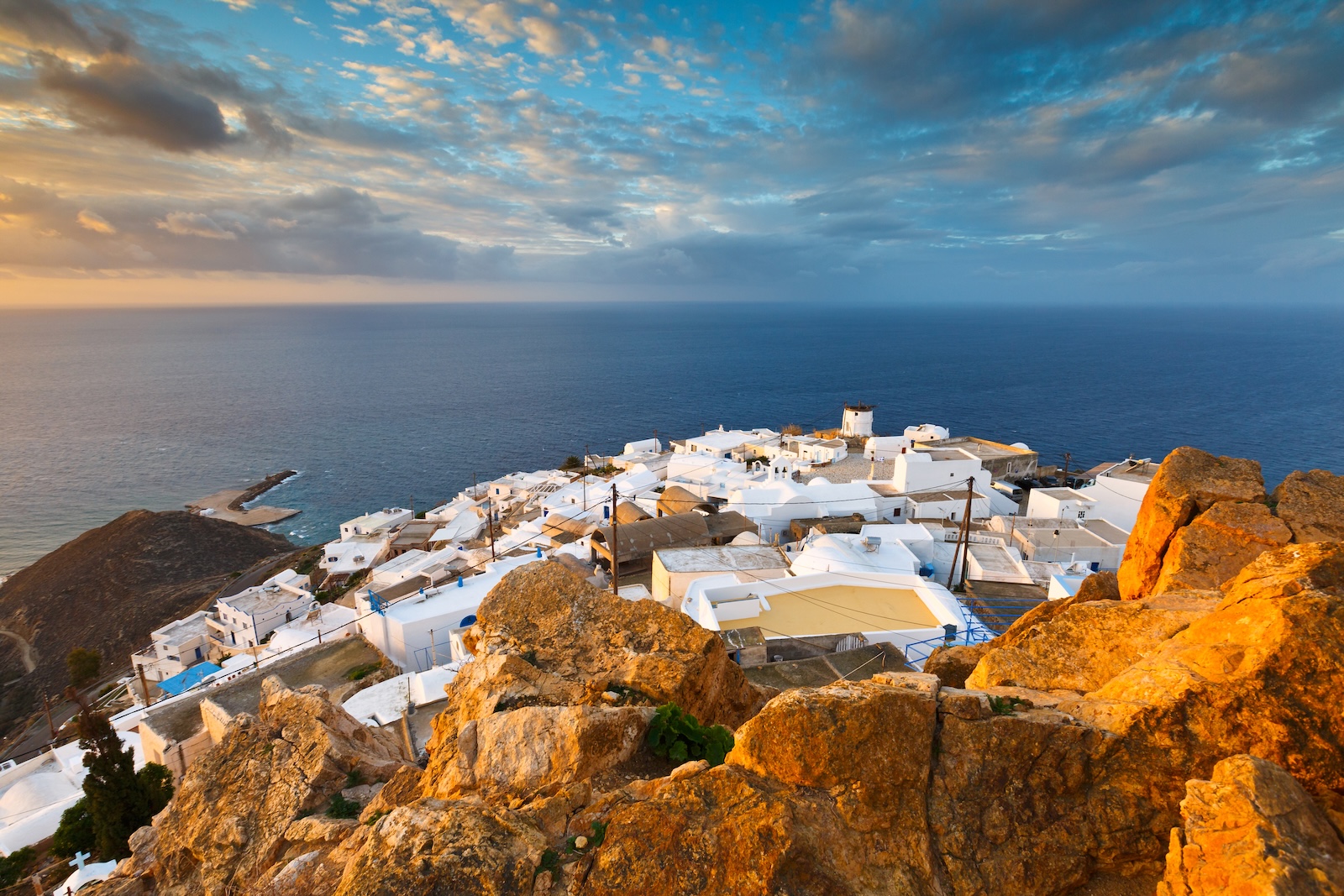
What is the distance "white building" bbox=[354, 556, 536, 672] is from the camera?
2727 centimetres

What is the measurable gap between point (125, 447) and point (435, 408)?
50.1 meters

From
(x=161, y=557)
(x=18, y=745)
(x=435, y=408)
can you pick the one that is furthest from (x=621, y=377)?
(x=18, y=745)

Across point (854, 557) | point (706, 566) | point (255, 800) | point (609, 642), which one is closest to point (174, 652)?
point (706, 566)

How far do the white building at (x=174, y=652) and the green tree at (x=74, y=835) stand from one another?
26105 millimetres

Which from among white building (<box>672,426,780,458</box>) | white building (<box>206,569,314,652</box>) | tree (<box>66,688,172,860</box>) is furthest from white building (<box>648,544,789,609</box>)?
white building (<box>672,426,780,458</box>)

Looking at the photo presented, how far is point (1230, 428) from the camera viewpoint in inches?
3639

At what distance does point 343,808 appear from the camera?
10891 mm

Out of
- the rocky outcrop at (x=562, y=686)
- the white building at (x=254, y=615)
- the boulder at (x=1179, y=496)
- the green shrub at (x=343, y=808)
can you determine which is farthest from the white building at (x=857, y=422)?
the green shrub at (x=343, y=808)

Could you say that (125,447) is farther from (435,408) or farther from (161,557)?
(161,557)

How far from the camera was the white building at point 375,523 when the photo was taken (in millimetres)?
59719

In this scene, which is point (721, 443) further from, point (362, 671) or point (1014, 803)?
point (1014, 803)

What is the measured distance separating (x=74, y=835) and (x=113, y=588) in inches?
2043

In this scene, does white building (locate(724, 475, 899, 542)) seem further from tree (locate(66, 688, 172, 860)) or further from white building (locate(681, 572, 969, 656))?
tree (locate(66, 688, 172, 860))

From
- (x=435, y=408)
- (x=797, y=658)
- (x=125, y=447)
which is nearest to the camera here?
(x=797, y=658)
